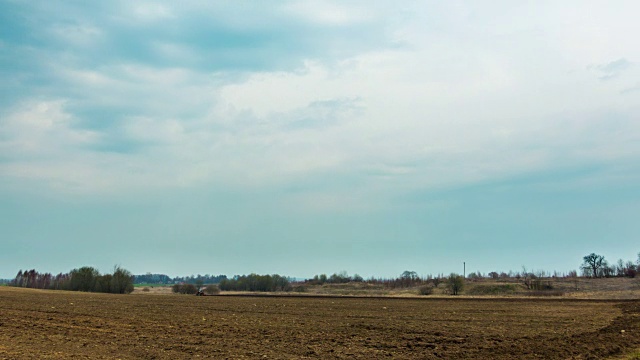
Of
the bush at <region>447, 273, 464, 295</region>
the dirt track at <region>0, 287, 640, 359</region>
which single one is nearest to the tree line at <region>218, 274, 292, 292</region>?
the bush at <region>447, 273, 464, 295</region>

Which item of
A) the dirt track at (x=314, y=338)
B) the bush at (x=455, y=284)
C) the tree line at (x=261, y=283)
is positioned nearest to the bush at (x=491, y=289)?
the bush at (x=455, y=284)

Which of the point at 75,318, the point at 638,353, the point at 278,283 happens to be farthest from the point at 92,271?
the point at 638,353

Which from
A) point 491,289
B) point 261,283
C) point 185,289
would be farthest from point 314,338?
point 261,283

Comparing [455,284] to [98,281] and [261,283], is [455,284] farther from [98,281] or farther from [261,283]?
[98,281]

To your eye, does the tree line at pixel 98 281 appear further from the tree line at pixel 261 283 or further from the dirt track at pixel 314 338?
the dirt track at pixel 314 338

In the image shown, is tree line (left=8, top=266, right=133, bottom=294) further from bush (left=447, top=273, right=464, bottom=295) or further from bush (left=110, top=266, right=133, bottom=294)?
bush (left=447, top=273, right=464, bottom=295)

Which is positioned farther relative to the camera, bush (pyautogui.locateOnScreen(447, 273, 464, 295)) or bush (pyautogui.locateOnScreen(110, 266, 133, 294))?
bush (pyautogui.locateOnScreen(110, 266, 133, 294))

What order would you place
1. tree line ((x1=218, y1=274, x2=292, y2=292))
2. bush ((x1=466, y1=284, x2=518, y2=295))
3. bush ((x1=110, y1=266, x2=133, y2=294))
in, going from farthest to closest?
1. tree line ((x1=218, y1=274, x2=292, y2=292))
2. bush ((x1=110, y1=266, x2=133, y2=294))
3. bush ((x1=466, y1=284, x2=518, y2=295))

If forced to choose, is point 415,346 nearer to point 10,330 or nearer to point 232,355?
point 232,355

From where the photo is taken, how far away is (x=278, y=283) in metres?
143

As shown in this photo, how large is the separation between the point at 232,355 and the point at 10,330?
13363 millimetres

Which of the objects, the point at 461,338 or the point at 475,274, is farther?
the point at 475,274

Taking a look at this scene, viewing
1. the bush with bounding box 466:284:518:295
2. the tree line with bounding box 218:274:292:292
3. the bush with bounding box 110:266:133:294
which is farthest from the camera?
the tree line with bounding box 218:274:292:292

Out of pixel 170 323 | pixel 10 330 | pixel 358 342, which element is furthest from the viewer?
pixel 170 323
